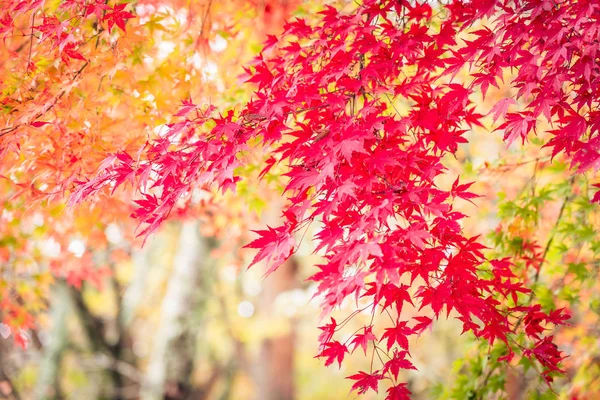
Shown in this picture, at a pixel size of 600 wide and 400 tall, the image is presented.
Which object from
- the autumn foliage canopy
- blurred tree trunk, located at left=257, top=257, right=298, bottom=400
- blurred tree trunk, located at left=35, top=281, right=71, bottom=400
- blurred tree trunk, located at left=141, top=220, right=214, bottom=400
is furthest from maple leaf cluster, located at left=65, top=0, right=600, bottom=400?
blurred tree trunk, located at left=257, top=257, right=298, bottom=400

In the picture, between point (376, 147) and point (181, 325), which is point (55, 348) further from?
point (376, 147)

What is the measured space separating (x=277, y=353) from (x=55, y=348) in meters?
3.24

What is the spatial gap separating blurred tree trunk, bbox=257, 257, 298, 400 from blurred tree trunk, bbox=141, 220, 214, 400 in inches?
95.5

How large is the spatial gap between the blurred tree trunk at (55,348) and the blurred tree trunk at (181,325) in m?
1.90

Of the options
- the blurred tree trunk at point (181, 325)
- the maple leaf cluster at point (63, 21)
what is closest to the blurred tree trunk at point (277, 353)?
the blurred tree trunk at point (181, 325)

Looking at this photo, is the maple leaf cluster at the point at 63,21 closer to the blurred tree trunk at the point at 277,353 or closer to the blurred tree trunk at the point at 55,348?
the blurred tree trunk at the point at 55,348

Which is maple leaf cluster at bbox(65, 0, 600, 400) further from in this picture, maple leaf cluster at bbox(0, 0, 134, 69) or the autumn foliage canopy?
maple leaf cluster at bbox(0, 0, 134, 69)

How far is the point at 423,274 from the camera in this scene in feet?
6.18

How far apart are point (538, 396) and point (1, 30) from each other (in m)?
3.14

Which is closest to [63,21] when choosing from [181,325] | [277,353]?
[181,325]

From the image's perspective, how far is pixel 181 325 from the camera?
5.75m

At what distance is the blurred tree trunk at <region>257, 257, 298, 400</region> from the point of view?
332 inches

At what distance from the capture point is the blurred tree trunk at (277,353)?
844 cm

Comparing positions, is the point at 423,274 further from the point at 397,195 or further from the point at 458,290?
the point at 397,195
